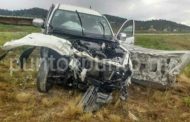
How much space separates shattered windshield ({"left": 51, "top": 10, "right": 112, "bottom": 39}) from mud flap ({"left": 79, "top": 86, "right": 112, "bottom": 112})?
1928mm

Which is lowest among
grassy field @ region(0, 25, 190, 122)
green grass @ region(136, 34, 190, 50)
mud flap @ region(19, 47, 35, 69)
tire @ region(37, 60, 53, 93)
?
green grass @ region(136, 34, 190, 50)

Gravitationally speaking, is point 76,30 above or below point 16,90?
above

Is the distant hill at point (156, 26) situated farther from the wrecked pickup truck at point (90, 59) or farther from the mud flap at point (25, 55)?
the mud flap at point (25, 55)

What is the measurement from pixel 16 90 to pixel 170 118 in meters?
3.29

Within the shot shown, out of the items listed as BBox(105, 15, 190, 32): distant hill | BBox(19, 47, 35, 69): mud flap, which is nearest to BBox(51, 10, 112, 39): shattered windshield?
BBox(19, 47, 35, 69): mud flap

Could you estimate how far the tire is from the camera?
887 cm

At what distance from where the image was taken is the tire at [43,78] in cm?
887

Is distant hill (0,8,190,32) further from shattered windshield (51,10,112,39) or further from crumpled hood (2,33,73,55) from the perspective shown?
crumpled hood (2,33,73,55)

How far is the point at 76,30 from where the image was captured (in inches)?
412

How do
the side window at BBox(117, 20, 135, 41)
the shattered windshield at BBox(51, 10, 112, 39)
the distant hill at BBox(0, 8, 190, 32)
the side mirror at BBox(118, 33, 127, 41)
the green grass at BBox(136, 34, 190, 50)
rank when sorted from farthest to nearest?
the distant hill at BBox(0, 8, 190, 32) < the green grass at BBox(136, 34, 190, 50) < the side window at BBox(117, 20, 135, 41) < the side mirror at BBox(118, 33, 127, 41) < the shattered windshield at BBox(51, 10, 112, 39)

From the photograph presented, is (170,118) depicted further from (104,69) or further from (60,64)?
(60,64)

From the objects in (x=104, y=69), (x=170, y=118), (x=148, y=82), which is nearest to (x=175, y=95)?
(x=148, y=82)

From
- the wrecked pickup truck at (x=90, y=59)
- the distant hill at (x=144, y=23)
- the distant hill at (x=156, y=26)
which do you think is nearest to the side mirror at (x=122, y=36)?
the wrecked pickup truck at (x=90, y=59)

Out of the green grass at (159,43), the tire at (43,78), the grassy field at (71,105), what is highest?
the tire at (43,78)
